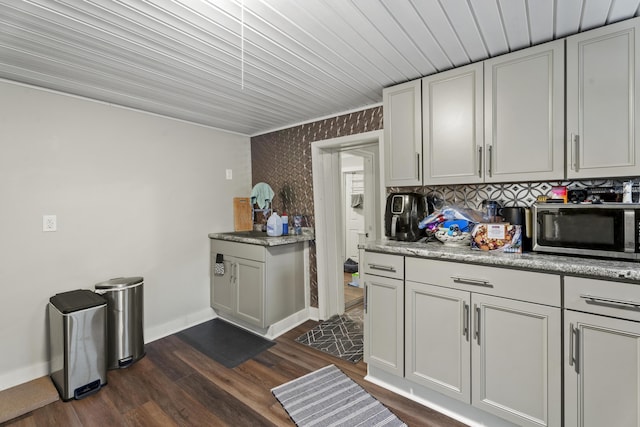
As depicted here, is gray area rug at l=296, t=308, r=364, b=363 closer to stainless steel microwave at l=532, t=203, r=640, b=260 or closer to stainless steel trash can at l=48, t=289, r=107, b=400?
stainless steel trash can at l=48, t=289, r=107, b=400

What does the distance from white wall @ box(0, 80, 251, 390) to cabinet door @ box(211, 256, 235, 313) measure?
11 centimetres

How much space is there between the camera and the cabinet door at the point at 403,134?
2207 mm

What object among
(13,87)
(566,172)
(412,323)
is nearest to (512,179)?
(566,172)

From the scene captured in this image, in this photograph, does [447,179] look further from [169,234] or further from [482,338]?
[169,234]

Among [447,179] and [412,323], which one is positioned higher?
[447,179]

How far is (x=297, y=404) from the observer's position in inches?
76.2

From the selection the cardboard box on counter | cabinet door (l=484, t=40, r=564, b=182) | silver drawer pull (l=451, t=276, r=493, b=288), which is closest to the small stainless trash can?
silver drawer pull (l=451, t=276, r=493, b=288)

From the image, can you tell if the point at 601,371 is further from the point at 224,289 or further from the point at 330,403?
the point at 224,289

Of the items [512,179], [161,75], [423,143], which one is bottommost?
[512,179]

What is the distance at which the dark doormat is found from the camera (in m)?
2.56

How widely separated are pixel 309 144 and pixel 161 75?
1.60 m

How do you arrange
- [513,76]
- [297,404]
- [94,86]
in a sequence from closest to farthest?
[513,76] < [297,404] < [94,86]

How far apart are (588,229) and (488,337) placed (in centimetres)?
79

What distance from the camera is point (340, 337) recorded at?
2891 millimetres
